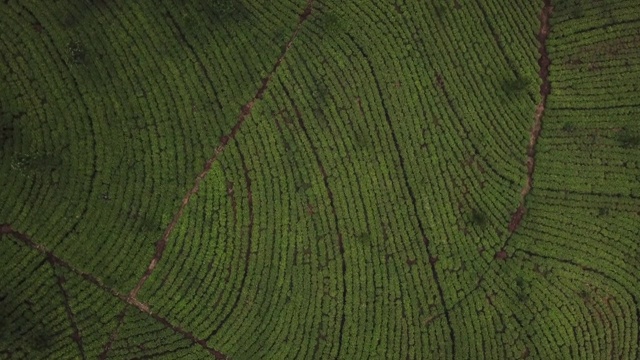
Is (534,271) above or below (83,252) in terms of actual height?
above

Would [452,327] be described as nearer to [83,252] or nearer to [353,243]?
[353,243]

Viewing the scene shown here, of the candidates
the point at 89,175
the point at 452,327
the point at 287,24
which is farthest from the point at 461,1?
the point at 89,175

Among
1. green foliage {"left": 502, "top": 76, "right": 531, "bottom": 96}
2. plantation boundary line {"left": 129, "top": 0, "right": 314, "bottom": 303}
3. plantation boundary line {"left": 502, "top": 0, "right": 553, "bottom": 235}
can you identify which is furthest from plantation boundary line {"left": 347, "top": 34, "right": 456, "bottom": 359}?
green foliage {"left": 502, "top": 76, "right": 531, "bottom": 96}

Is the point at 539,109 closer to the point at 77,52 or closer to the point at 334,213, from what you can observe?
the point at 334,213

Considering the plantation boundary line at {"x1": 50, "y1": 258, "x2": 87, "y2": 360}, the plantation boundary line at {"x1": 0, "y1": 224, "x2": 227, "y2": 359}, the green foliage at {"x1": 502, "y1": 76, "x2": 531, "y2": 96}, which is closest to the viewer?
the plantation boundary line at {"x1": 0, "y1": 224, "x2": 227, "y2": 359}

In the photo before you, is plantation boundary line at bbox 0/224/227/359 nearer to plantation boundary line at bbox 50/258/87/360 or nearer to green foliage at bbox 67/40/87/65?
plantation boundary line at bbox 50/258/87/360

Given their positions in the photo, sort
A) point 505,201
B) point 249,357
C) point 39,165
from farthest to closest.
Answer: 1. point 505,201
2. point 249,357
3. point 39,165
